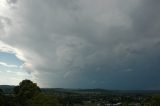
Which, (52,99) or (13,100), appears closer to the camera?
(52,99)

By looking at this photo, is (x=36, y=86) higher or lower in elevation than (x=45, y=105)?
higher

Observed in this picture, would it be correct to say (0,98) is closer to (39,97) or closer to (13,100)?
(13,100)

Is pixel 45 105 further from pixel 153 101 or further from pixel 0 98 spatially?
pixel 153 101

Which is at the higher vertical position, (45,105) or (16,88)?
(16,88)

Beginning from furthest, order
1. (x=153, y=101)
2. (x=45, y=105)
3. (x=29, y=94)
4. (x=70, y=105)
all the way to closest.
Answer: (x=70, y=105)
(x=153, y=101)
(x=29, y=94)
(x=45, y=105)

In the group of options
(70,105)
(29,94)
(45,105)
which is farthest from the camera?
(70,105)

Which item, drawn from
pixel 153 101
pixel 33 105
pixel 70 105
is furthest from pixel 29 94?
pixel 70 105

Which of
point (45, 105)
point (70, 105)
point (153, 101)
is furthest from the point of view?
point (70, 105)

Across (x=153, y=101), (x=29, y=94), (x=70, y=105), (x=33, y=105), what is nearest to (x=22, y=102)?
(x=29, y=94)

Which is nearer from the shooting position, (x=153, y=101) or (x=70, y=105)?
(x=153, y=101)
